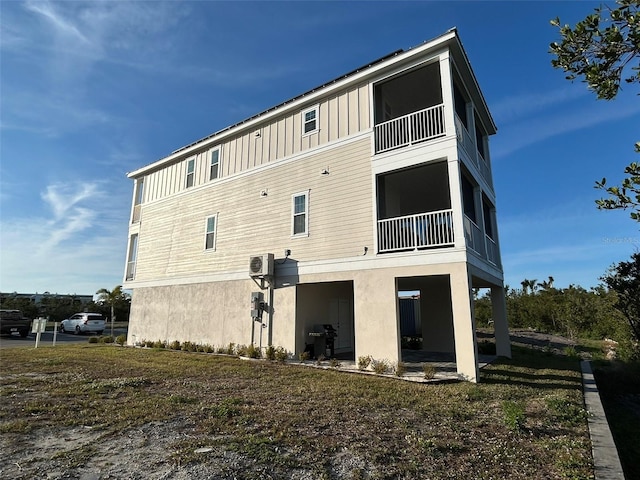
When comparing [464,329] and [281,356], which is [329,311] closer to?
[281,356]

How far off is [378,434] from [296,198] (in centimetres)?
877

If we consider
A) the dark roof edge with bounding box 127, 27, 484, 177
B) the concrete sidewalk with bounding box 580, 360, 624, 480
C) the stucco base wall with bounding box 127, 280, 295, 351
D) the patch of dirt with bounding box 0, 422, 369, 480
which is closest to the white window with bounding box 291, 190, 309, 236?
the stucco base wall with bounding box 127, 280, 295, 351

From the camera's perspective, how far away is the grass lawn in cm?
354

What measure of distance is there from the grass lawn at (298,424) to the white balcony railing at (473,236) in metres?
3.49

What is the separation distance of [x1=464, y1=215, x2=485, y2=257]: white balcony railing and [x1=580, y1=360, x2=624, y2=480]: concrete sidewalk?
4130 millimetres

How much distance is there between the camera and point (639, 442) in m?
5.45

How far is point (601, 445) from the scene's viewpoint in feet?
13.9

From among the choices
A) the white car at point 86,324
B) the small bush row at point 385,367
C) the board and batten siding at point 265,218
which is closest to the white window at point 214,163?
the board and batten siding at point 265,218

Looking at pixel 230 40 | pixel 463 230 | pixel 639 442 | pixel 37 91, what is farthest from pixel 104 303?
pixel 639 442

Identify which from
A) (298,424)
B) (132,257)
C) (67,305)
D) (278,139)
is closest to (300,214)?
(278,139)

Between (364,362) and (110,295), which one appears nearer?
(364,362)

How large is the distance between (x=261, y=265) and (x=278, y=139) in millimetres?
4921

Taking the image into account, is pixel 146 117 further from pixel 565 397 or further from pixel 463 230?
pixel 565 397

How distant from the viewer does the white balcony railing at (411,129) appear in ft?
32.1
